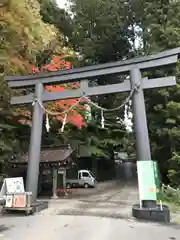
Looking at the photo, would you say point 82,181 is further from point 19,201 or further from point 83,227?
point 83,227

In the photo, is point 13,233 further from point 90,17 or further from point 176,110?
point 90,17

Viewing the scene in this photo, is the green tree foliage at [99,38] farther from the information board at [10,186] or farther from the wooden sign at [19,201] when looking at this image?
the wooden sign at [19,201]

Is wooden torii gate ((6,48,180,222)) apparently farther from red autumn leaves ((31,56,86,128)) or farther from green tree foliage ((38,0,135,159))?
green tree foliage ((38,0,135,159))

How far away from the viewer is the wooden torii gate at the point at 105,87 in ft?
28.3

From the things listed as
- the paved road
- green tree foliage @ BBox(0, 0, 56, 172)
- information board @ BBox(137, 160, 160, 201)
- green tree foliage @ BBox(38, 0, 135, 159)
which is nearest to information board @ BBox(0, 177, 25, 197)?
the paved road

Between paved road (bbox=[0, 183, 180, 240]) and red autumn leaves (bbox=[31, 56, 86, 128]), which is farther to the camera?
red autumn leaves (bbox=[31, 56, 86, 128])

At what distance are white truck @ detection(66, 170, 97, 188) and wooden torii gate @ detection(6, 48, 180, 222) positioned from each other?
1346 centimetres

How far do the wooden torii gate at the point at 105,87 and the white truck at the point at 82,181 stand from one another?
13.5m

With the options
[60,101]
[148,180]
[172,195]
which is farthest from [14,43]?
[172,195]

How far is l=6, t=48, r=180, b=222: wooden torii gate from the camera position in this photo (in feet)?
28.3

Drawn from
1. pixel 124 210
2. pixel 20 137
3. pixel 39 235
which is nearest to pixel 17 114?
pixel 20 137

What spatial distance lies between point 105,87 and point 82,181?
47.1 feet

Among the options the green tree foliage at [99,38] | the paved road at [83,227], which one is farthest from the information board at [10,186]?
the green tree foliage at [99,38]

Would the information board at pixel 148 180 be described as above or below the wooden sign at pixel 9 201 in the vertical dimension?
above
